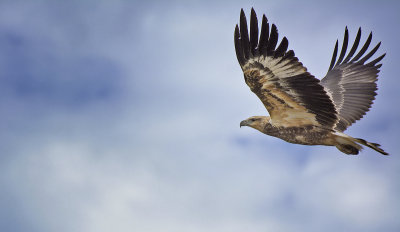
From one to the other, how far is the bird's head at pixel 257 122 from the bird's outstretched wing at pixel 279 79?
37cm

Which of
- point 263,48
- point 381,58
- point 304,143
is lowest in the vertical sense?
point 304,143

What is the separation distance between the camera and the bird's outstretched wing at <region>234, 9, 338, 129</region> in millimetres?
8492

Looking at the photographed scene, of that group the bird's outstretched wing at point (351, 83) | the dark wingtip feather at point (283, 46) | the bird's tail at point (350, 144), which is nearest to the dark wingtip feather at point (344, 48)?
the bird's outstretched wing at point (351, 83)

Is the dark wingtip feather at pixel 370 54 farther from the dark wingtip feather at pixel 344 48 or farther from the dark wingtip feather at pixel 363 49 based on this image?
the dark wingtip feather at pixel 344 48

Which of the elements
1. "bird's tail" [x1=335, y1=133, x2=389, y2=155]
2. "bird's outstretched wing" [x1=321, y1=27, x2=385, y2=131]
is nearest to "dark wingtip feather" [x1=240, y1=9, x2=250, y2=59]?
"bird's tail" [x1=335, y1=133, x2=389, y2=155]

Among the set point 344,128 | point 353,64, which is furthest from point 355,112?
point 353,64

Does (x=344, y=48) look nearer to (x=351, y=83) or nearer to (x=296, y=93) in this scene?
(x=351, y=83)

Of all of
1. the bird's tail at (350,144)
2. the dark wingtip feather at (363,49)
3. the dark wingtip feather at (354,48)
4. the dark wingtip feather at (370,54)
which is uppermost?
the dark wingtip feather at (354,48)

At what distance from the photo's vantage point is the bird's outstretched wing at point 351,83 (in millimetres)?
11434

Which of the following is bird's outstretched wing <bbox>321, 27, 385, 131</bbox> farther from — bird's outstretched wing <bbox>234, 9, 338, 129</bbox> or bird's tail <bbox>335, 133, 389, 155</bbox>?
bird's outstretched wing <bbox>234, 9, 338, 129</bbox>

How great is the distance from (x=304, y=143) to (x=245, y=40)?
2726 millimetres

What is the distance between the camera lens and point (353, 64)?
12.5 m

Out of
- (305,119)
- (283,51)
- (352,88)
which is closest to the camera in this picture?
(283,51)

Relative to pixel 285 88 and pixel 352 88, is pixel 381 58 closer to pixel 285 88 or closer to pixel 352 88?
pixel 352 88
